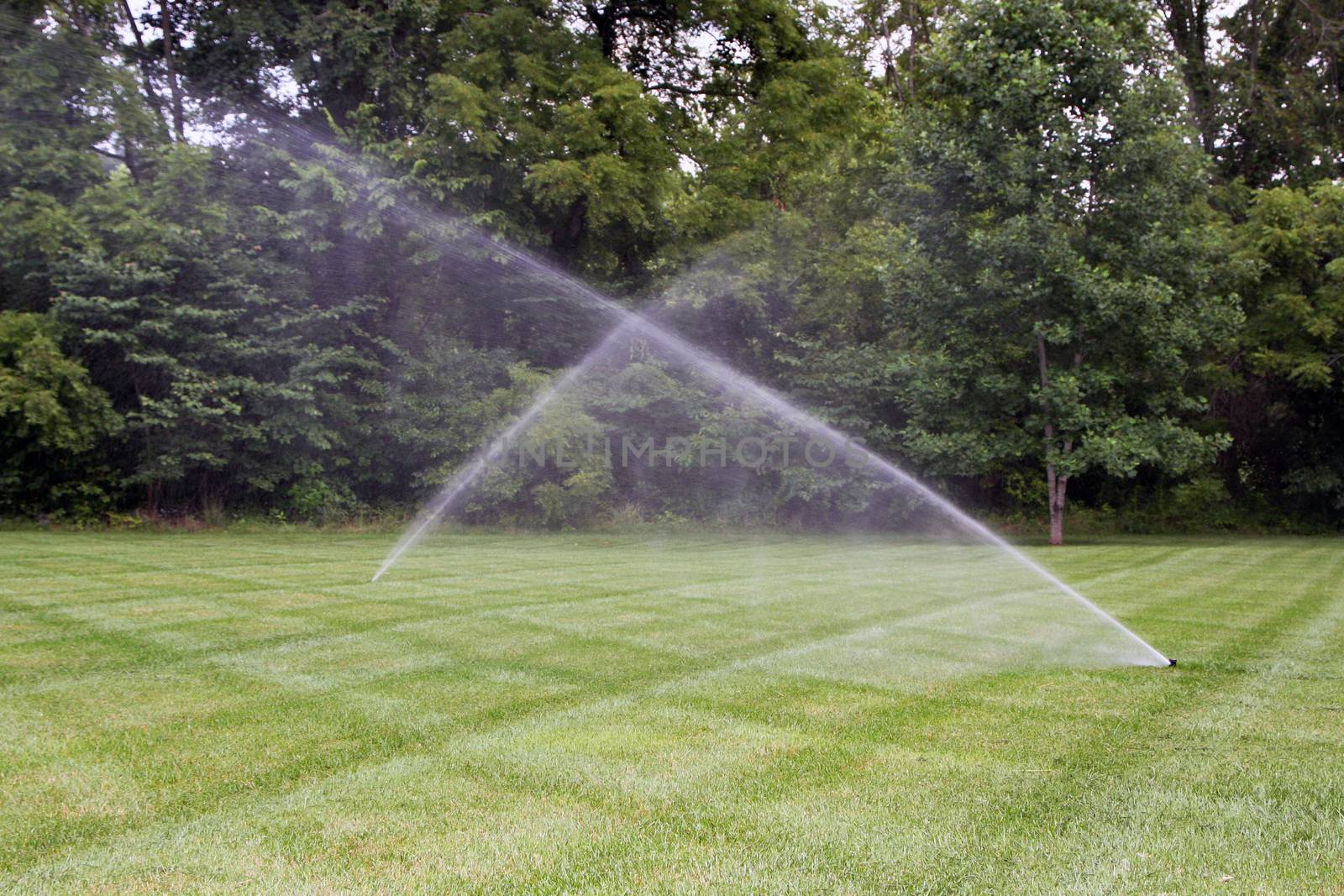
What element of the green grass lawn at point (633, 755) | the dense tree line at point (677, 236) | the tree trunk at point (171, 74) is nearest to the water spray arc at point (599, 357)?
the dense tree line at point (677, 236)

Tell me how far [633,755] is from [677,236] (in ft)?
72.3

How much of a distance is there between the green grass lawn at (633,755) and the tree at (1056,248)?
10850 millimetres

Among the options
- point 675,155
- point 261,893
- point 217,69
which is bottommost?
point 261,893

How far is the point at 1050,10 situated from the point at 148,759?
20.0 m

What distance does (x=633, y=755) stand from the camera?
4496 mm

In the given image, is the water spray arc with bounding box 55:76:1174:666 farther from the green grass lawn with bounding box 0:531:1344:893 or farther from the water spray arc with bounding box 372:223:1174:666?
the green grass lawn with bounding box 0:531:1344:893

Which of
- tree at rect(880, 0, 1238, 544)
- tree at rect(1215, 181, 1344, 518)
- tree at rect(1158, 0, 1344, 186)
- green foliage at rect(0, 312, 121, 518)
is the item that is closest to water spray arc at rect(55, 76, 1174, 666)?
tree at rect(880, 0, 1238, 544)

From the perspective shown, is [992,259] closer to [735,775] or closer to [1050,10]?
[1050,10]

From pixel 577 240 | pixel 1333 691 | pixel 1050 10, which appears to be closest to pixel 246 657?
pixel 1333 691

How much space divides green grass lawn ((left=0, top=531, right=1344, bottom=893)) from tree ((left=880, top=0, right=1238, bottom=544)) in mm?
10850

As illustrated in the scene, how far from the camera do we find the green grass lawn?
10.8 ft

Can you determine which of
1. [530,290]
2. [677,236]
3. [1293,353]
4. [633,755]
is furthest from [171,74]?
[1293,353]

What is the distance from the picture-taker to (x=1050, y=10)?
62.0 ft

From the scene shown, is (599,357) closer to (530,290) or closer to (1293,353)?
(530,290)
